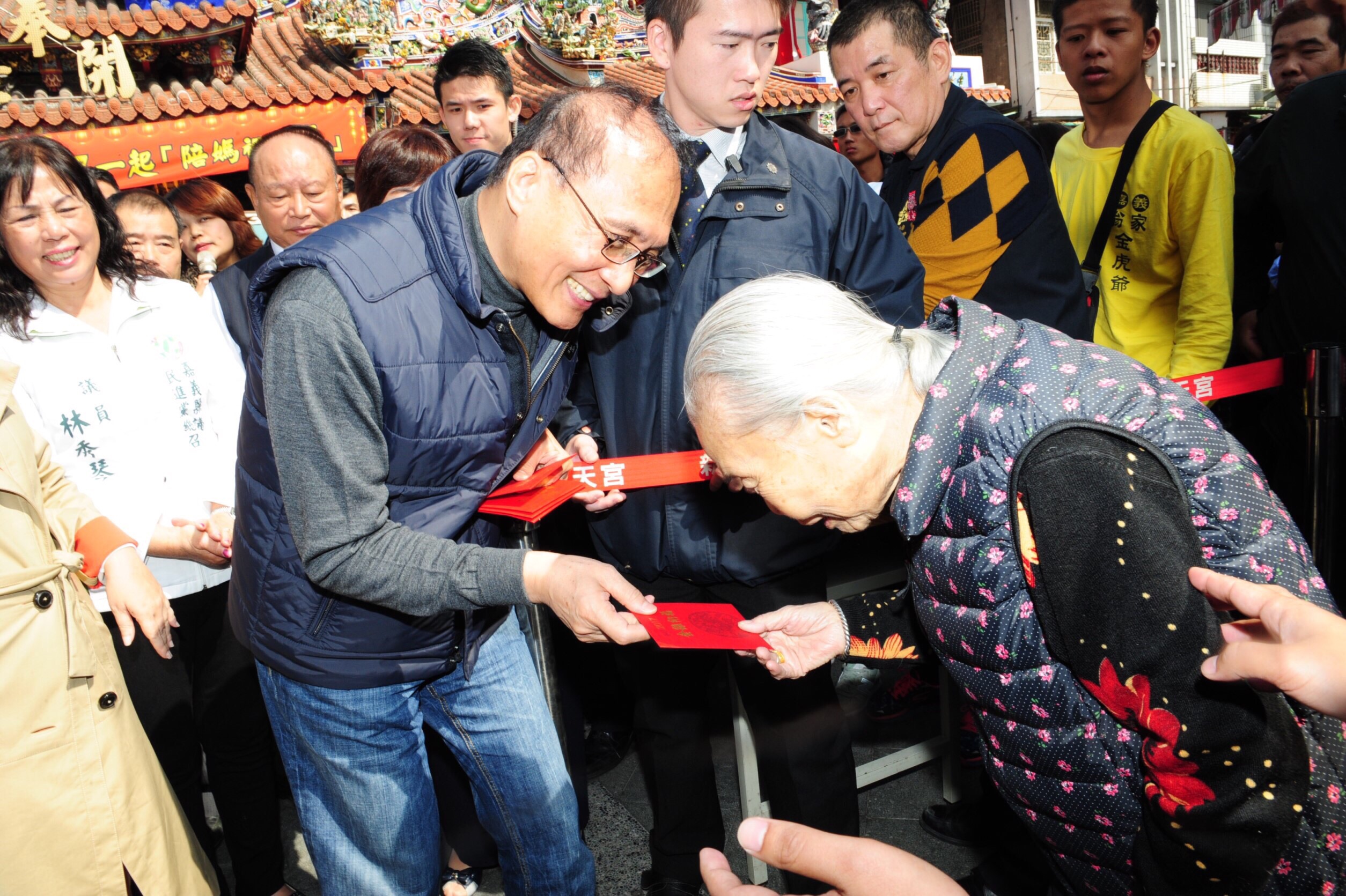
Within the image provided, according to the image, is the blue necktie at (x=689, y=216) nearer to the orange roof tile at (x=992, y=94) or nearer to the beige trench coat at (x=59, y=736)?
the beige trench coat at (x=59, y=736)

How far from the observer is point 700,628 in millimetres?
1940

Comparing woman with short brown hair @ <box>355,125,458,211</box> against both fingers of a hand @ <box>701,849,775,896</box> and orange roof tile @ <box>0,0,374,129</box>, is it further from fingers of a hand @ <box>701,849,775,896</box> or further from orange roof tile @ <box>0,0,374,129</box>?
orange roof tile @ <box>0,0,374,129</box>

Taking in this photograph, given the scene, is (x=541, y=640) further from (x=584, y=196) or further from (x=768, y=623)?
(x=584, y=196)

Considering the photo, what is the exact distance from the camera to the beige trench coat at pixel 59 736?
200cm

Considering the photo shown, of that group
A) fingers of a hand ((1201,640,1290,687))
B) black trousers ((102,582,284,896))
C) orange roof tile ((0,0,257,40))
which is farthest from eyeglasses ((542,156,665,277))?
orange roof tile ((0,0,257,40))

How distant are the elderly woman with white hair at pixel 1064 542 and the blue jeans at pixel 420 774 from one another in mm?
971

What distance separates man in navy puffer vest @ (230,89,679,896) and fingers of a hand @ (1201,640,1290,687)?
3.46ft

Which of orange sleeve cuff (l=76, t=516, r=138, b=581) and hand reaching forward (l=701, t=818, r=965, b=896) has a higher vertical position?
orange sleeve cuff (l=76, t=516, r=138, b=581)

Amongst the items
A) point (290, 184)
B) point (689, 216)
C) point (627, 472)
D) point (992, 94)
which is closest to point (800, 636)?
point (627, 472)

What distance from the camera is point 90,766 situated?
2105mm

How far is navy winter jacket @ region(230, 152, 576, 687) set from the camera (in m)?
1.82

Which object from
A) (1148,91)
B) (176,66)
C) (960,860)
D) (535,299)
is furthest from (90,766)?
(176,66)

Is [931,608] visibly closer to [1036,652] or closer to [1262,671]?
[1036,652]

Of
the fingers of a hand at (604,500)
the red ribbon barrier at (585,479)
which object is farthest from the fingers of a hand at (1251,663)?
the fingers of a hand at (604,500)
